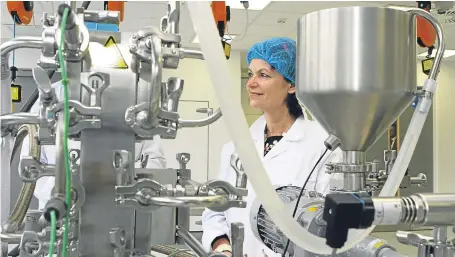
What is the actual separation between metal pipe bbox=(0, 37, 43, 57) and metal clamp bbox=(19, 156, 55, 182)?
0.18 meters

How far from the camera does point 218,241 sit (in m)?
1.55

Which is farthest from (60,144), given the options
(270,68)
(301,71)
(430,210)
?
(270,68)

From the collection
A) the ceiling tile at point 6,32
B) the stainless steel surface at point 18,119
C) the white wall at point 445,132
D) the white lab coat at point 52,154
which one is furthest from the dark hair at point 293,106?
the white wall at point 445,132

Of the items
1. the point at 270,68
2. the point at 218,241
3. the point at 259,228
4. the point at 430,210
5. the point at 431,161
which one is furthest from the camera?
the point at 431,161

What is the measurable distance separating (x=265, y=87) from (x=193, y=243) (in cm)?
90

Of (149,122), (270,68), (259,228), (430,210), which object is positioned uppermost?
(270,68)

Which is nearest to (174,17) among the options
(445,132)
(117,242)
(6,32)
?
(117,242)

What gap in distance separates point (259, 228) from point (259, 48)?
0.81 metres

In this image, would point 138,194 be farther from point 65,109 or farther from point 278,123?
point 278,123

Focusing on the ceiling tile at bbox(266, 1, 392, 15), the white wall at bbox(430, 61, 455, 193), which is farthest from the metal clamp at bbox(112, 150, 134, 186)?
the white wall at bbox(430, 61, 455, 193)

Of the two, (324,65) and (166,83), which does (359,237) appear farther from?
(166,83)

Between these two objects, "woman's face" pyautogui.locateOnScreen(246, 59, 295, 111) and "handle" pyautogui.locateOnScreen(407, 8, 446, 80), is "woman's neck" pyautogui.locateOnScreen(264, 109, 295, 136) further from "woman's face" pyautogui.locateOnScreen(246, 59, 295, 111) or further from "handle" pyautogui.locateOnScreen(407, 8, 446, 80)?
"handle" pyautogui.locateOnScreen(407, 8, 446, 80)

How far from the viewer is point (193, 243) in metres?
0.87

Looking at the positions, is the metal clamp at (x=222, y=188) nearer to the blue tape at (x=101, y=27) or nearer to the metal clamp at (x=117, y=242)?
the metal clamp at (x=117, y=242)
